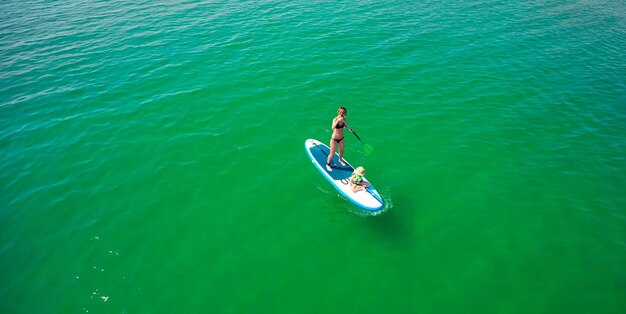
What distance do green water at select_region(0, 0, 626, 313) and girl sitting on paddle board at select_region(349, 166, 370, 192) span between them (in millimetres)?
942

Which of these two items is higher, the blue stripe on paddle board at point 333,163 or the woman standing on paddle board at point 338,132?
the woman standing on paddle board at point 338,132

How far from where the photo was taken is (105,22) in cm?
3033

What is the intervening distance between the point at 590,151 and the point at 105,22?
37861 mm

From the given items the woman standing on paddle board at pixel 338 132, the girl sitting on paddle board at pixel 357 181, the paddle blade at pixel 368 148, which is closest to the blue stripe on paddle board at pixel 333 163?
the woman standing on paddle board at pixel 338 132

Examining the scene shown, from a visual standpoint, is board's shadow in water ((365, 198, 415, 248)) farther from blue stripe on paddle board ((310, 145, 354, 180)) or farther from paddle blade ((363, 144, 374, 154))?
paddle blade ((363, 144, 374, 154))

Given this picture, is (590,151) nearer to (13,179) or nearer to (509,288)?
(509,288)

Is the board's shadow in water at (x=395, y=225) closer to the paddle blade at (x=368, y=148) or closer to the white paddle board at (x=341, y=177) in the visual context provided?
the white paddle board at (x=341, y=177)

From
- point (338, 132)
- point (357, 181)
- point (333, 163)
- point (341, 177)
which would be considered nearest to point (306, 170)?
point (333, 163)

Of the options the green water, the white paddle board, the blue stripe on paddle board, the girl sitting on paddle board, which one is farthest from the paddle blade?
the girl sitting on paddle board

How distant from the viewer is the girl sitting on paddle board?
42.9 feet

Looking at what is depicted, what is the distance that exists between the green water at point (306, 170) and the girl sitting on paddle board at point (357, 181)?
94 centimetres

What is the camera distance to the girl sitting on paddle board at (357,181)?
1309 cm

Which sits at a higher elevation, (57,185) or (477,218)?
(57,185)

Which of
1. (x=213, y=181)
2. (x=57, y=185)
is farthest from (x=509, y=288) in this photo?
(x=57, y=185)
